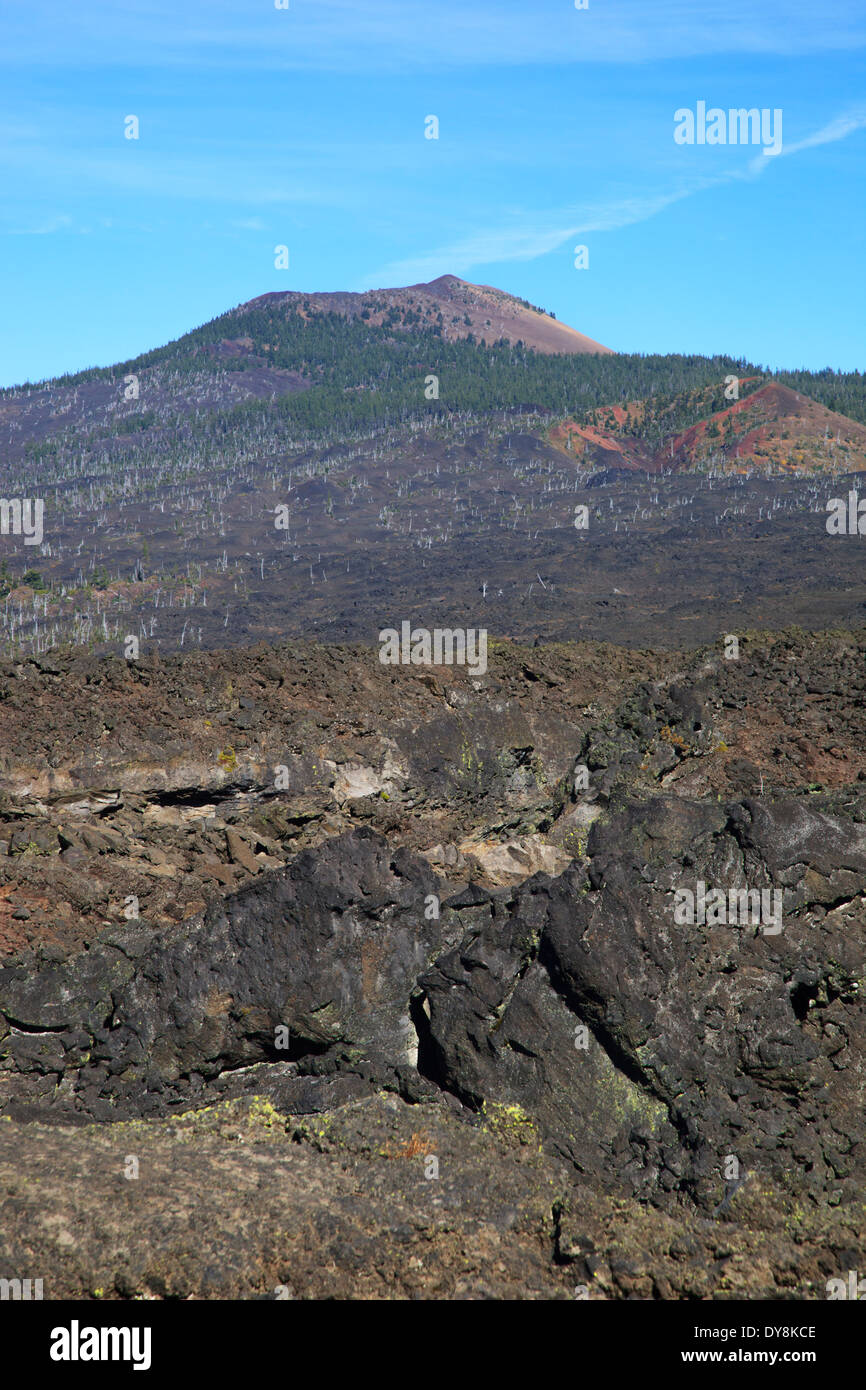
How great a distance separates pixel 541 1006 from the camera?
11.3 meters

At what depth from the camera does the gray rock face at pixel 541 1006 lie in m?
10.5

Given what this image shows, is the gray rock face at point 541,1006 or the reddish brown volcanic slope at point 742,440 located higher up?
the reddish brown volcanic slope at point 742,440

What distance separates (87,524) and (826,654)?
88.6 m

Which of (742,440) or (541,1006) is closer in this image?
(541,1006)

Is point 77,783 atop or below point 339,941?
atop

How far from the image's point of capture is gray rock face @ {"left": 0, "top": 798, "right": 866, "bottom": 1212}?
1047 centimetres

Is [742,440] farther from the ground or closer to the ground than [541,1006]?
farther from the ground

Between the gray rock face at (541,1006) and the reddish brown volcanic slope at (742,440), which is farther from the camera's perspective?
the reddish brown volcanic slope at (742,440)

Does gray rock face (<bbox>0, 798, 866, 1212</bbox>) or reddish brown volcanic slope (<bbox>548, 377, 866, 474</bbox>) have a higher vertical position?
reddish brown volcanic slope (<bbox>548, 377, 866, 474</bbox>)

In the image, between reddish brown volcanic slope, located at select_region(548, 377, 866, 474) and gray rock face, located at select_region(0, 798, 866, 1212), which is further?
reddish brown volcanic slope, located at select_region(548, 377, 866, 474)
